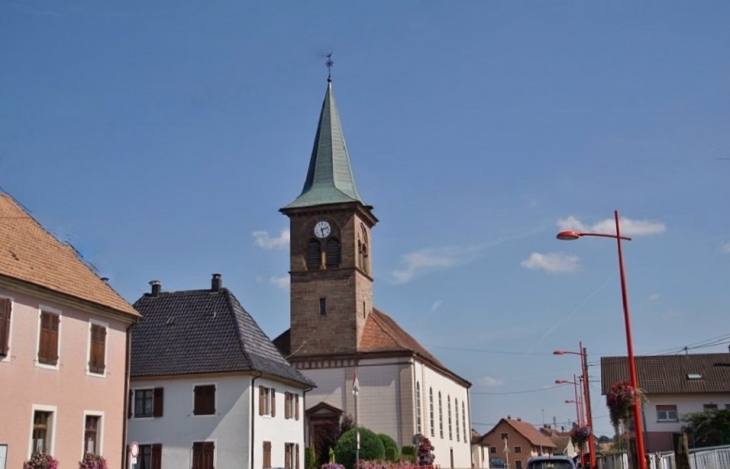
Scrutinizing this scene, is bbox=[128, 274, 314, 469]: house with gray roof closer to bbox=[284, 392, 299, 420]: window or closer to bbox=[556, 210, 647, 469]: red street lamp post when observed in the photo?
bbox=[284, 392, 299, 420]: window

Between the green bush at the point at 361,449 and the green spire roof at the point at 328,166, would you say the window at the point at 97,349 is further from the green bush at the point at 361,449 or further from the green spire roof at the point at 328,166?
the green spire roof at the point at 328,166

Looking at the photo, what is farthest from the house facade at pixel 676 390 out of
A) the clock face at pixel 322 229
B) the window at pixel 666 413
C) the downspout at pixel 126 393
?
the downspout at pixel 126 393

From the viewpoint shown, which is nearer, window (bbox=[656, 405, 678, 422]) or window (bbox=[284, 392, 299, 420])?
window (bbox=[284, 392, 299, 420])

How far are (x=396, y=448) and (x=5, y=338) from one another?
33431mm

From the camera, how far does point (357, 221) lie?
61156mm

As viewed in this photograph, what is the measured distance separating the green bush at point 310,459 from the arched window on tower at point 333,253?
13397 mm

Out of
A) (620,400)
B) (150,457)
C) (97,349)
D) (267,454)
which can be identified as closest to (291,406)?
(267,454)

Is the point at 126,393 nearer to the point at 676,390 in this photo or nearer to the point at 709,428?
the point at 709,428

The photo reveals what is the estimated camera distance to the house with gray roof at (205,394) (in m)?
38.9

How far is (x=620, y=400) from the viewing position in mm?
27062

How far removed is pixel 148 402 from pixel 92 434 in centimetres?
1152

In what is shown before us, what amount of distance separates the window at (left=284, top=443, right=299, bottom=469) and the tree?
28.1m

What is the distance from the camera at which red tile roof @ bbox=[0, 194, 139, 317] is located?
26078 mm

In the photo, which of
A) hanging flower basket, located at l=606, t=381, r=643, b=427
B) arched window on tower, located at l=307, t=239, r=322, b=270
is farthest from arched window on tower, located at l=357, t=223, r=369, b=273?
hanging flower basket, located at l=606, t=381, r=643, b=427
